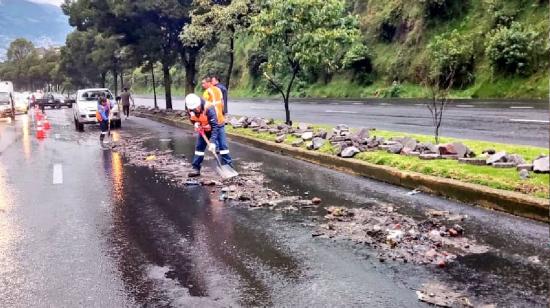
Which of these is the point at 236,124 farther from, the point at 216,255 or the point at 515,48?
the point at 515,48

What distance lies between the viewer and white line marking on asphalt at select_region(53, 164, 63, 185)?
34.0ft

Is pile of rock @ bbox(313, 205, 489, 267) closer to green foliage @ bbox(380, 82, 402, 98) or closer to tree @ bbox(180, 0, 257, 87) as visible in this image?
tree @ bbox(180, 0, 257, 87)

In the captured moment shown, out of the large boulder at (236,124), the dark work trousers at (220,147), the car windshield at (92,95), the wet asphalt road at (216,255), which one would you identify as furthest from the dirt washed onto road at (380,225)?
the car windshield at (92,95)

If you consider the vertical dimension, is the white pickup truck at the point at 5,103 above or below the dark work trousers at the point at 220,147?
above

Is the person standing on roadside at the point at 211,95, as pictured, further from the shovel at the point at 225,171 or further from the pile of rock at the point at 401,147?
the pile of rock at the point at 401,147

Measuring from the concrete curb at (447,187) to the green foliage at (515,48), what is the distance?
18140 millimetres

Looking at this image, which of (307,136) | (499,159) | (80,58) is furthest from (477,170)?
(80,58)

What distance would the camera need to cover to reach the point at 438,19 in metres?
34.2

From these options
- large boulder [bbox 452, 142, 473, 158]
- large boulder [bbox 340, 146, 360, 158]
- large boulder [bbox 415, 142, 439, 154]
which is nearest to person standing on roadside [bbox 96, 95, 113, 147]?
large boulder [bbox 340, 146, 360, 158]

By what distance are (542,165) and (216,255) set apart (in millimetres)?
4516

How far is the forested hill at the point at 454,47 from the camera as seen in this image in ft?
85.0

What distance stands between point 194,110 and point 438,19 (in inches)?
1074

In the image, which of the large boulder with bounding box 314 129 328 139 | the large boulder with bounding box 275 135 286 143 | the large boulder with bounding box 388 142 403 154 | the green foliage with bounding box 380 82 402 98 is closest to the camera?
the large boulder with bounding box 388 142 403 154

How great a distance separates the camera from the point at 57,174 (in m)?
11.3
